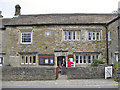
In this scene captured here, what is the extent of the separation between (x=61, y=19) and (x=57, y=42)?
136 inches

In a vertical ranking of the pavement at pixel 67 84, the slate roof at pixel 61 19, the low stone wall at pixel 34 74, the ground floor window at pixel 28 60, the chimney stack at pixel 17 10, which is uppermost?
the chimney stack at pixel 17 10

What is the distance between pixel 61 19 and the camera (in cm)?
2261

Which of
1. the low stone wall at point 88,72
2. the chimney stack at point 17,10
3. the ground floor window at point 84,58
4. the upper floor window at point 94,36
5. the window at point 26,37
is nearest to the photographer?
the low stone wall at point 88,72

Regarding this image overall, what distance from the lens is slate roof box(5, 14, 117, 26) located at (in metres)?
21.5

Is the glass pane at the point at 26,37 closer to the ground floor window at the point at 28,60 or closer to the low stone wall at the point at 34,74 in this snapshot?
the ground floor window at the point at 28,60

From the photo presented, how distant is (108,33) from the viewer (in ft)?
67.4

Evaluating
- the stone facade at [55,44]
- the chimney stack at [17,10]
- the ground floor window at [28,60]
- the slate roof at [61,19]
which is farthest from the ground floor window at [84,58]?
the chimney stack at [17,10]

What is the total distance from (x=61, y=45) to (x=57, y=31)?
1881mm

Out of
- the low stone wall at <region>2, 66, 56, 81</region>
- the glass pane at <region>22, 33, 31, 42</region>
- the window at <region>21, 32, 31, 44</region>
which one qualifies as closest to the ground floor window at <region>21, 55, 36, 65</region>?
the window at <region>21, 32, 31, 44</region>

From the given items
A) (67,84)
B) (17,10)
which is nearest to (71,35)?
(17,10)

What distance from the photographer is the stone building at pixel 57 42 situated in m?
21.2

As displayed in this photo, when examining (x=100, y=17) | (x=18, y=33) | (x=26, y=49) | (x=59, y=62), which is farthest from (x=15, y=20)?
(x=100, y=17)

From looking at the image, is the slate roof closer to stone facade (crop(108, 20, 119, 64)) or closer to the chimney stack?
the chimney stack

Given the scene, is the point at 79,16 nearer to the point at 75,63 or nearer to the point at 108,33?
the point at 108,33
